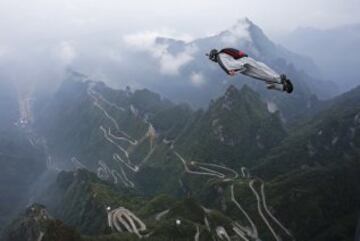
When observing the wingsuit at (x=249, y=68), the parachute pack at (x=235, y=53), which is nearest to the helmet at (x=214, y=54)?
the wingsuit at (x=249, y=68)

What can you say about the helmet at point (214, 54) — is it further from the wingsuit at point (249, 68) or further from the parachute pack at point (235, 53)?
the parachute pack at point (235, 53)

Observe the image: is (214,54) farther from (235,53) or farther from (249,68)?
(249,68)

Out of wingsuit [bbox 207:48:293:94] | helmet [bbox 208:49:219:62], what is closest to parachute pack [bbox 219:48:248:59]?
wingsuit [bbox 207:48:293:94]

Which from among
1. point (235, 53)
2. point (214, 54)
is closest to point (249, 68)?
point (235, 53)

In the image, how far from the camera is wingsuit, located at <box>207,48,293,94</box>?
72.4 metres

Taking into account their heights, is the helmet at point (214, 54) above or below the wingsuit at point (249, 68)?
above

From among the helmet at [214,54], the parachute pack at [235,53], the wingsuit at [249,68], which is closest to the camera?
the wingsuit at [249,68]

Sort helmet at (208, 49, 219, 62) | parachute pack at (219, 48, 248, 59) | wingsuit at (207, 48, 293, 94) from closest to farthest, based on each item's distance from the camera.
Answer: wingsuit at (207, 48, 293, 94) < parachute pack at (219, 48, 248, 59) < helmet at (208, 49, 219, 62)

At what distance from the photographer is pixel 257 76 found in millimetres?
74938

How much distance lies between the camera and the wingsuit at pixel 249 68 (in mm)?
72438

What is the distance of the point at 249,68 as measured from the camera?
3009 inches

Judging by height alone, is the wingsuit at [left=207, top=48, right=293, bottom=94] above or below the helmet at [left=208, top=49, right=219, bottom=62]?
below

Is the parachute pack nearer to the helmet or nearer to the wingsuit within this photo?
the wingsuit

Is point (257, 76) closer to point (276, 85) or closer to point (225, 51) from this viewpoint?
point (276, 85)
